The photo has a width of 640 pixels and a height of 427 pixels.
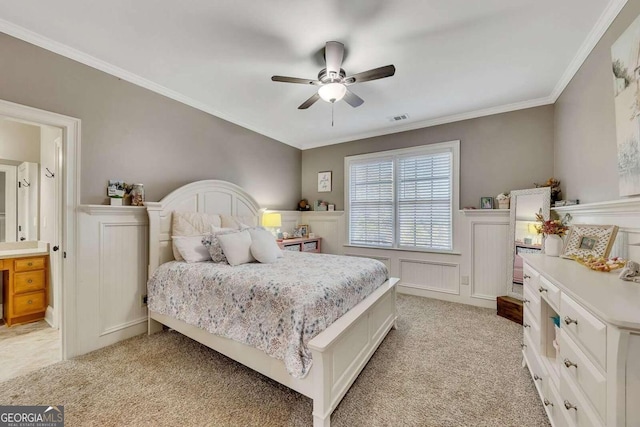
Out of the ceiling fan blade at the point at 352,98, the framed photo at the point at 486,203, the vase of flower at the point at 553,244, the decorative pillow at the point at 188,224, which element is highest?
the ceiling fan blade at the point at 352,98

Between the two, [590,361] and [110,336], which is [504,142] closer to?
[590,361]

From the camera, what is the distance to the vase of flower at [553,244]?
7.06 ft

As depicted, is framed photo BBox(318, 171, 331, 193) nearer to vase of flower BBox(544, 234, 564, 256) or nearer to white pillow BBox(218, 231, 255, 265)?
white pillow BBox(218, 231, 255, 265)

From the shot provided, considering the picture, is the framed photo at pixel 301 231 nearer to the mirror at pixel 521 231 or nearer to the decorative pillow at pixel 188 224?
the decorative pillow at pixel 188 224

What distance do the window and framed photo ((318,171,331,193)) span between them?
40 centimetres

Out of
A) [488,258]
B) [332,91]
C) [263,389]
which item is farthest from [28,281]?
[488,258]

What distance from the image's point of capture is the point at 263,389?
1910 millimetres

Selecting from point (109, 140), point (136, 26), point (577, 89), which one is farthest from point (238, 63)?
point (577, 89)

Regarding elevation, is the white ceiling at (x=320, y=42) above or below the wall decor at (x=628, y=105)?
above

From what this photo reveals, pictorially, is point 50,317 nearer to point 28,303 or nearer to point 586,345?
point 28,303

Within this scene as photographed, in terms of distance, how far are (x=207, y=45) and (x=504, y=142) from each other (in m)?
3.76

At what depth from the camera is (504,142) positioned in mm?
3510

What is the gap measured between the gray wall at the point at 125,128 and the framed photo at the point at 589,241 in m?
3.88

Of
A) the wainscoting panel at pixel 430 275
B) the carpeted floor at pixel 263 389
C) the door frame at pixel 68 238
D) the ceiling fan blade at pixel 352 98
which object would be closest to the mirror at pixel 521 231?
the wainscoting panel at pixel 430 275
